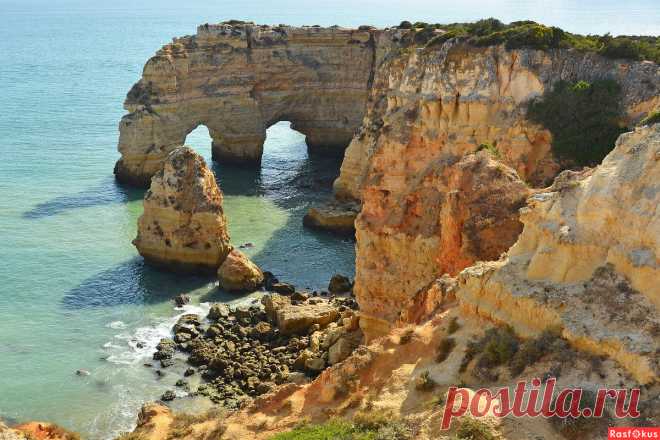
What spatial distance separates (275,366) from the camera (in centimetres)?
2900

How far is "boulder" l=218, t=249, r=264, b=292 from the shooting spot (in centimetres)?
3644

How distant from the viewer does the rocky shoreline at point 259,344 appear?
2756 centimetres

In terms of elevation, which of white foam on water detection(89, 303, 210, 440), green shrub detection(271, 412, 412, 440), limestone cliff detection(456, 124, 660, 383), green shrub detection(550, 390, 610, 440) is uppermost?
limestone cliff detection(456, 124, 660, 383)

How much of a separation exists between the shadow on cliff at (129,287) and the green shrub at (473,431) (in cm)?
2524

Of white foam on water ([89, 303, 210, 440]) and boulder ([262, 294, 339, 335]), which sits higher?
boulder ([262, 294, 339, 335])

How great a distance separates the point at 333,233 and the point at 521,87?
57.1 ft

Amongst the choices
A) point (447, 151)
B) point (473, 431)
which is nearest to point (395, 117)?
point (447, 151)

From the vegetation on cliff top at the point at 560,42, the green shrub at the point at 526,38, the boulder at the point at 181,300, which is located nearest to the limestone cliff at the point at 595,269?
the green shrub at the point at 526,38

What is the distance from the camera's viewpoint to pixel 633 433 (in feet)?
37.4

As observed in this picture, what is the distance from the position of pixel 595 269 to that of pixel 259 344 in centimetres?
1928

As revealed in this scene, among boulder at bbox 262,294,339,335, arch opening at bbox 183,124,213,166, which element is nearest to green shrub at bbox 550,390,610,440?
boulder at bbox 262,294,339,335

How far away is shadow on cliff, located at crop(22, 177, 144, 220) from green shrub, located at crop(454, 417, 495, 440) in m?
39.7

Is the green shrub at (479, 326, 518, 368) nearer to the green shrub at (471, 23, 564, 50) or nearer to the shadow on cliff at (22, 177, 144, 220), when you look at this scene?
the green shrub at (471, 23, 564, 50)

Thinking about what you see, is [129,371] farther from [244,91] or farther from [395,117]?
[244,91]
